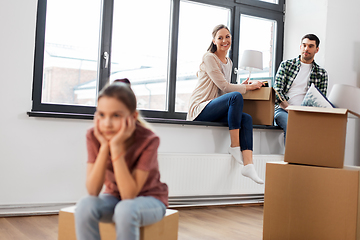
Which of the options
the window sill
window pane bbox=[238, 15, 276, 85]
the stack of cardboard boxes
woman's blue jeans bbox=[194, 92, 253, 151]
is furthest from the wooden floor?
window pane bbox=[238, 15, 276, 85]

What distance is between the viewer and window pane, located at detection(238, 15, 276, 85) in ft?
11.8

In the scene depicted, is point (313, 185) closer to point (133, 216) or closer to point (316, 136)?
point (316, 136)

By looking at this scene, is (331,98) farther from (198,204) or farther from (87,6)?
(87,6)

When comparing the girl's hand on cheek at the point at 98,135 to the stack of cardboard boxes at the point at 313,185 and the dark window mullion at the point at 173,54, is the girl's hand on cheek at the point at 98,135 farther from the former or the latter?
the dark window mullion at the point at 173,54

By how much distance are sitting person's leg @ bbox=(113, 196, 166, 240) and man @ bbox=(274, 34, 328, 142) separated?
2.27 m

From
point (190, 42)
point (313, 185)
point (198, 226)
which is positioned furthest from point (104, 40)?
point (313, 185)

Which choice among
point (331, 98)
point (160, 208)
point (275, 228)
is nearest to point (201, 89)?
point (331, 98)

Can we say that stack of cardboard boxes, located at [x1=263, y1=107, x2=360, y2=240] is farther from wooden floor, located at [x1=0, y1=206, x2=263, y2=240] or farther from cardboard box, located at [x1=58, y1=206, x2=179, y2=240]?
cardboard box, located at [x1=58, y1=206, x2=179, y2=240]

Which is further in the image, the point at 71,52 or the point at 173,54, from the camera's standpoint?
the point at 173,54

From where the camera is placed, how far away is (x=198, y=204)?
9.36 ft

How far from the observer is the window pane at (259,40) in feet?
11.8

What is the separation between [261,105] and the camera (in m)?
3.04

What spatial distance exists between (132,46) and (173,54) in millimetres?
361

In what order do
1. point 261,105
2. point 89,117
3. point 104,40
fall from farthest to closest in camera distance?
point 261,105 < point 104,40 < point 89,117
